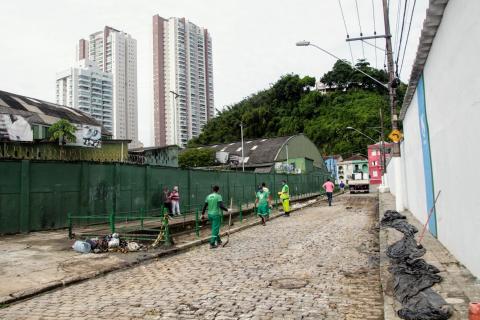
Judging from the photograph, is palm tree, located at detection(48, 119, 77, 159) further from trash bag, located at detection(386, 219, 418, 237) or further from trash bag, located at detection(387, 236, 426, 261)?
trash bag, located at detection(387, 236, 426, 261)

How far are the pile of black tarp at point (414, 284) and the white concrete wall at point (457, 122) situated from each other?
76 centimetres

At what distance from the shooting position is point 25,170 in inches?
547

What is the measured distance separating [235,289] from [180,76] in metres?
62.3

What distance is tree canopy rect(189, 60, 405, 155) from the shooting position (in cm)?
7394

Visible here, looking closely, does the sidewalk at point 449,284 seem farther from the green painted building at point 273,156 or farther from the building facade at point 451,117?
the green painted building at point 273,156

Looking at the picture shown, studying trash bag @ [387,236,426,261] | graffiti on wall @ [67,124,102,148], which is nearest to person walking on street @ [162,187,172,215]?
graffiti on wall @ [67,124,102,148]

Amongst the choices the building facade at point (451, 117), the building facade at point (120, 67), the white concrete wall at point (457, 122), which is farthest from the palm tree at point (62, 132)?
the building facade at point (120, 67)

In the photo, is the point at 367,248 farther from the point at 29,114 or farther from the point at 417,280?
the point at 29,114

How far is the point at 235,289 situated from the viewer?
20.9ft

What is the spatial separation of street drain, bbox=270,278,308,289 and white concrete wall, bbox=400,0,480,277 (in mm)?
2690

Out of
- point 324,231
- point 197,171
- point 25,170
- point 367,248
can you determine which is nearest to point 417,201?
point 324,231

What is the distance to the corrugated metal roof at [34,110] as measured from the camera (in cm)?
2120

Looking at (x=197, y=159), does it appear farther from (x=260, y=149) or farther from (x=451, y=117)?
(x=451, y=117)

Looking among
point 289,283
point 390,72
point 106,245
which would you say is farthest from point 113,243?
point 390,72
